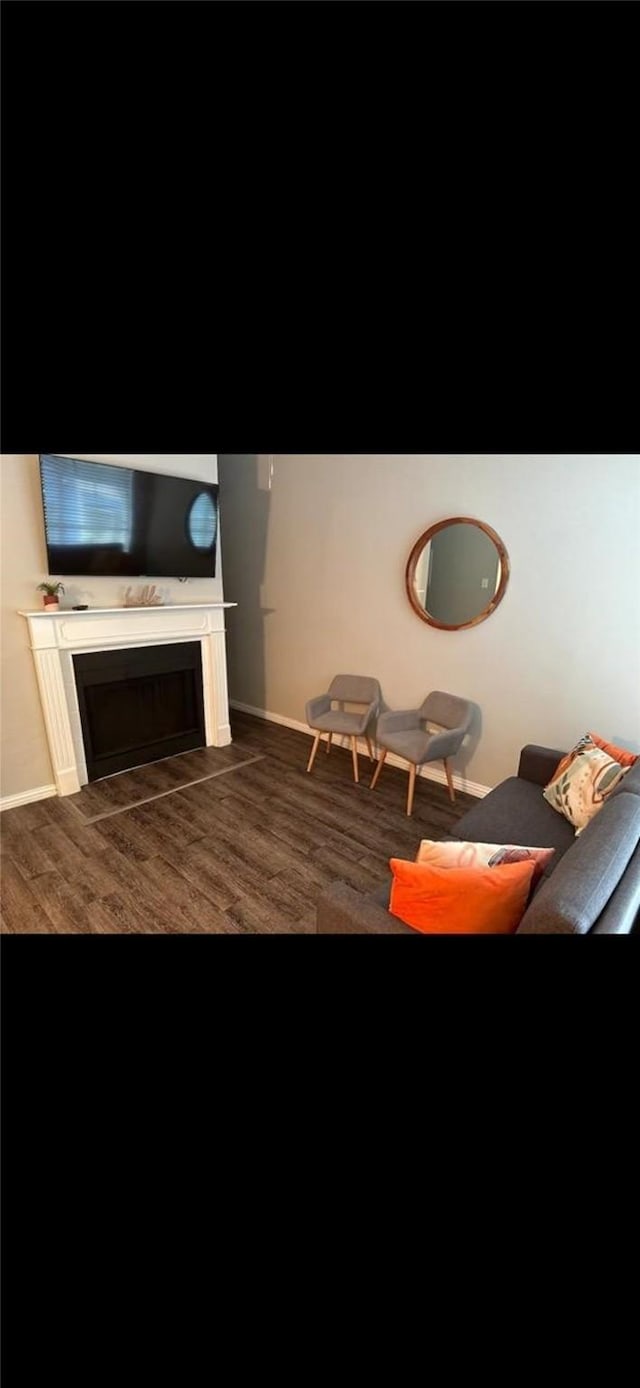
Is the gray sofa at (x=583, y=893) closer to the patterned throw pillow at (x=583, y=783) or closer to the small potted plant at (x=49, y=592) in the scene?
the patterned throw pillow at (x=583, y=783)

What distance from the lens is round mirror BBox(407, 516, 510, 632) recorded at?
2.98 m

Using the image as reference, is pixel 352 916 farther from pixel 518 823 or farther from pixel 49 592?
pixel 49 592

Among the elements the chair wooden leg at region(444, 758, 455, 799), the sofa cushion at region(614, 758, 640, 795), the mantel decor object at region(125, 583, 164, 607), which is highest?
the mantel decor object at region(125, 583, 164, 607)

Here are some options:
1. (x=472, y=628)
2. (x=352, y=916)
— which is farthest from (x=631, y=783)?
(x=472, y=628)

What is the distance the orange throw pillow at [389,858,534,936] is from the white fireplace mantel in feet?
8.24

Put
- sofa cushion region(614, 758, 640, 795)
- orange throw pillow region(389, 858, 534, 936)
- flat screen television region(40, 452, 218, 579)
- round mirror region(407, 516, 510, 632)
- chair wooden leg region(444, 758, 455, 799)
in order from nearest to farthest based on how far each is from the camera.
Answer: orange throw pillow region(389, 858, 534, 936) < sofa cushion region(614, 758, 640, 795) < flat screen television region(40, 452, 218, 579) < round mirror region(407, 516, 510, 632) < chair wooden leg region(444, 758, 455, 799)

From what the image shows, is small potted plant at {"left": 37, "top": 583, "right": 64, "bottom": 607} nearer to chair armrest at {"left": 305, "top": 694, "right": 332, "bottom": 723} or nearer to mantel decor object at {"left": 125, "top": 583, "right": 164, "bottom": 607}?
mantel decor object at {"left": 125, "top": 583, "right": 164, "bottom": 607}

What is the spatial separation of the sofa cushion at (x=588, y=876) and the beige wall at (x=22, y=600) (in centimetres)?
274

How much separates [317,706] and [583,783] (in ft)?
6.24

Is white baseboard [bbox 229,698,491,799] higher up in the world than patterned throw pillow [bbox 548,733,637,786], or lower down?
lower down

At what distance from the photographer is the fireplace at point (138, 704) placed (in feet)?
10.8

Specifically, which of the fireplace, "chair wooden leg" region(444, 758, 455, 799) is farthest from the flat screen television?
"chair wooden leg" region(444, 758, 455, 799)

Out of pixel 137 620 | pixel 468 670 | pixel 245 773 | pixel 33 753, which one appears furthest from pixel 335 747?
pixel 33 753

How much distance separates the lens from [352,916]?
1.41 metres
